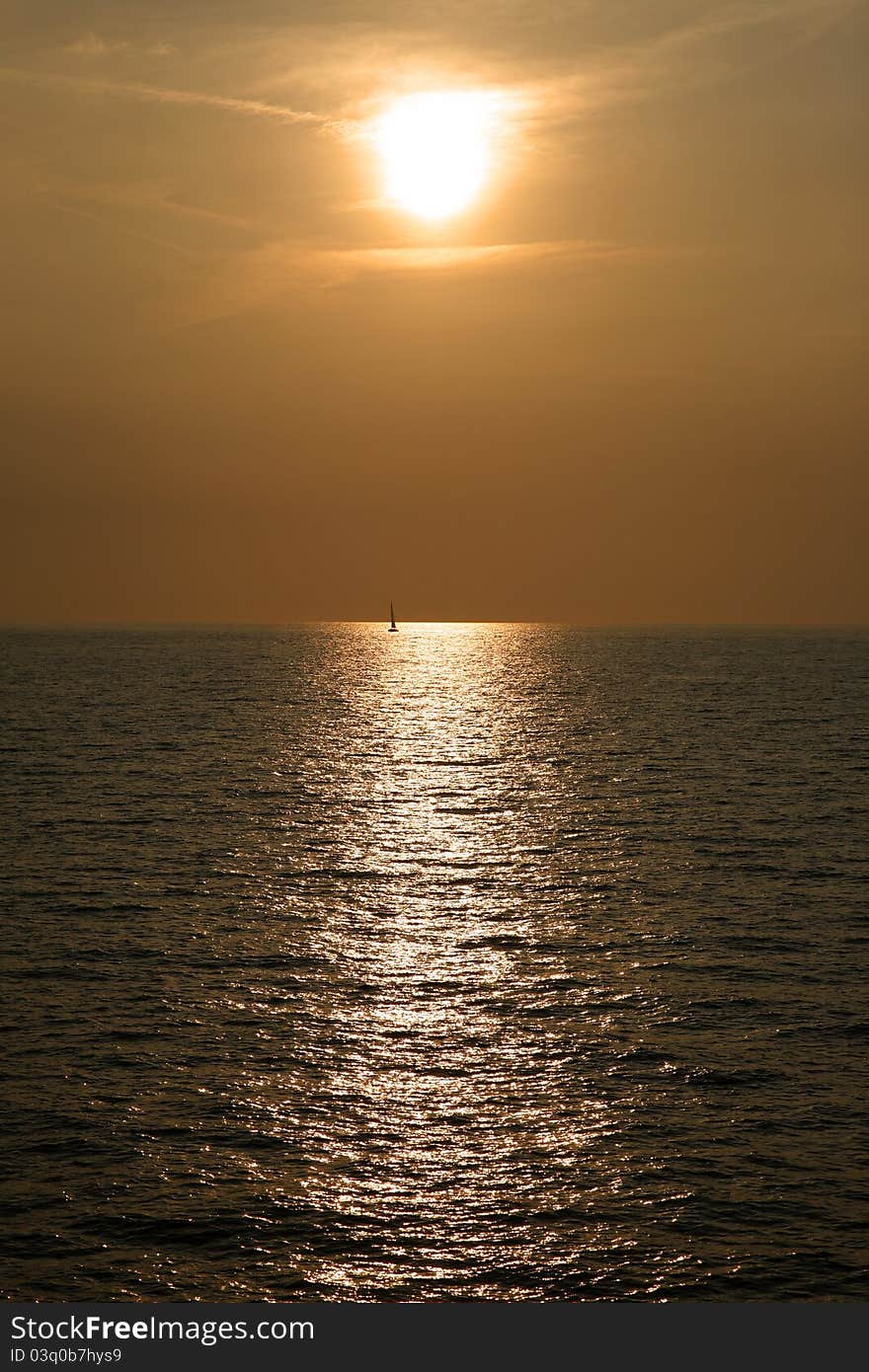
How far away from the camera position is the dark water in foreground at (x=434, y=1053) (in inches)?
1141

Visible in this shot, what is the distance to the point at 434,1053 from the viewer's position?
40625 mm

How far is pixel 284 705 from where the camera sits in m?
188

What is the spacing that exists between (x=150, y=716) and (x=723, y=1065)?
127841mm

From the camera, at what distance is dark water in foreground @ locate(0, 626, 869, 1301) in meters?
29.0

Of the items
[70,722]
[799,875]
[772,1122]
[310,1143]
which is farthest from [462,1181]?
[70,722]

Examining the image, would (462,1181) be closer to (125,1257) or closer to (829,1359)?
(125,1257)
